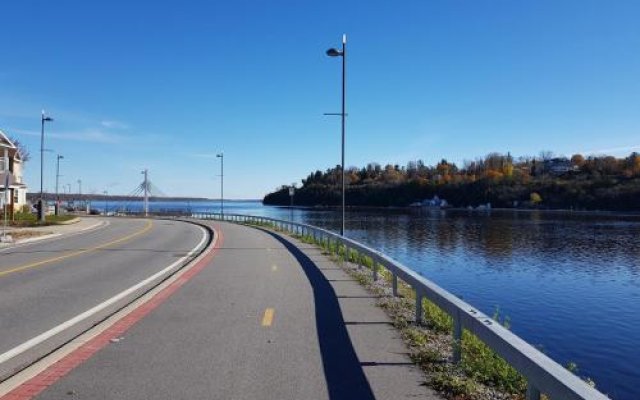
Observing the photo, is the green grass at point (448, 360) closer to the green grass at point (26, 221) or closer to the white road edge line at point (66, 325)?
the white road edge line at point (66, 325)

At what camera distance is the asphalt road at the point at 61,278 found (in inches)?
363

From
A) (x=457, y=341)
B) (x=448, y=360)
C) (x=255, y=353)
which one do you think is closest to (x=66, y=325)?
(x=255, y=353)

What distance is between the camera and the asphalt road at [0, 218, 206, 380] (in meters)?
9.21

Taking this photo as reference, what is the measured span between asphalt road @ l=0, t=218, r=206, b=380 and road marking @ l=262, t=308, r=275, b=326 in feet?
9.44

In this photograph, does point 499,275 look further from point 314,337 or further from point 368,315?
point 314,337

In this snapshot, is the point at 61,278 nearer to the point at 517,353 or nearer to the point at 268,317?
the point at 268,317

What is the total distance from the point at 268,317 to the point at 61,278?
6.96 meters

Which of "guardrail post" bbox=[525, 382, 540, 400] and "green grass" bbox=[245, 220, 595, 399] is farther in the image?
"green grass" bbox=[245, 220, 595, 399]

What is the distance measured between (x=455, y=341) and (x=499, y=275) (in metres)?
19.0

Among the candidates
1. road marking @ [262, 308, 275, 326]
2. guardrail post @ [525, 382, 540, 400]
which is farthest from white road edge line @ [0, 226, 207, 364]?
guardrail post @ [525, 382, 540, 400]

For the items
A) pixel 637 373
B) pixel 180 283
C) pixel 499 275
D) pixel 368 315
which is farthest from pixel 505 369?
pixel 499 275

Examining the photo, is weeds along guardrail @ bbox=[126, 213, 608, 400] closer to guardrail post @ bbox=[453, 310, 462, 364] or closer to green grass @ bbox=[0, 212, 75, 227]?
guardrail post @ bbox=[453, 310, 462, 364]

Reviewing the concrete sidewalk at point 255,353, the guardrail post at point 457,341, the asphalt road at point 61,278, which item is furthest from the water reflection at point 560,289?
the asphalt road at point 61,278

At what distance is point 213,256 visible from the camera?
66.9 ft
